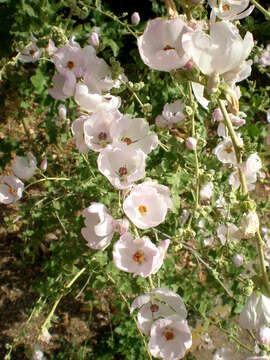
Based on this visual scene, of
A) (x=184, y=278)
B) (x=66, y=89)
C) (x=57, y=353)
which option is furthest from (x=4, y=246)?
(x=66, y=89)

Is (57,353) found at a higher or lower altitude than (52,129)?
lower

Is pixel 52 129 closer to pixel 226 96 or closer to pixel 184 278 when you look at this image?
pixel 184 278

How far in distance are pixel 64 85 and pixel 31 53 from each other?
106cm

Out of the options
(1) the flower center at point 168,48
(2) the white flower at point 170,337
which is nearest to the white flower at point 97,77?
(1) the flower center at point 168,48

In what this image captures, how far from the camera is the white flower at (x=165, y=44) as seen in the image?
97 centimetres

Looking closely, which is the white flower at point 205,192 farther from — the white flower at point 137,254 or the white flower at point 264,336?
the white flower at point 264,336

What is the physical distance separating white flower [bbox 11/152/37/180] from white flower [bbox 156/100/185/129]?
59cm

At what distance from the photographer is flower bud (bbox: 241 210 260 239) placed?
1.01 meters

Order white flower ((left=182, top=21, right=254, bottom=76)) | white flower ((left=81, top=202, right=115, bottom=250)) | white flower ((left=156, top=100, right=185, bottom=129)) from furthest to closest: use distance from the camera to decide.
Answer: white flower ((left=156, top=100, right=185, bottom=129)), white flower ((left=81, top=202, right=115, bottom=250)), white flower ((left=182, top=21, right=254, bottom=76))

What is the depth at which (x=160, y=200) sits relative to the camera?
1171 mm

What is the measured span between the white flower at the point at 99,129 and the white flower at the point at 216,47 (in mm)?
280

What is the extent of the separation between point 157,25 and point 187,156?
648 millimetres

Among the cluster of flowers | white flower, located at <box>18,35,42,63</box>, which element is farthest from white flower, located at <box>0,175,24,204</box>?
white flower, located at <box>18,35,42,63</box>

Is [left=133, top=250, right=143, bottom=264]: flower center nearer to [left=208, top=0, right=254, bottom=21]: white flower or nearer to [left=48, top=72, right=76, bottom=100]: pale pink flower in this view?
Result: [left=48, top=72, right=76, bottom=100]: pale pink flower
